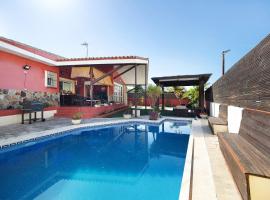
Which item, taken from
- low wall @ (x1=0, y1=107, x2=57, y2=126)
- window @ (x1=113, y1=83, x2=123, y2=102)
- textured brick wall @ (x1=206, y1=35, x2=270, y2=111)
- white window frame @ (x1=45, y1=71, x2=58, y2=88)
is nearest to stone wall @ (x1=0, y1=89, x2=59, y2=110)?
low wall @ (x1=0, y1=107, x2=57, y2=126)

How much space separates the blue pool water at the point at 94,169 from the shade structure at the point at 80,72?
29.6 feet

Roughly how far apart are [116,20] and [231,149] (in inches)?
641

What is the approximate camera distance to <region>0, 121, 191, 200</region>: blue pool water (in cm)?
450

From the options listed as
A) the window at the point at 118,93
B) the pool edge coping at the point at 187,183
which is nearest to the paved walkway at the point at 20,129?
the pool edge coping at the point at 187,183

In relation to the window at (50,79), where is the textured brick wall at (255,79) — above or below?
below

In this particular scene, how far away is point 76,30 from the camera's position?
19.9m

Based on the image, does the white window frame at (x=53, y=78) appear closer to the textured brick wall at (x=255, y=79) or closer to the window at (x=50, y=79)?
the window at (x=50, y=79)

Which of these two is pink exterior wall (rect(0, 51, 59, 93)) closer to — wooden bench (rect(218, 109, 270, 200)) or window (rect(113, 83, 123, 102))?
window (rect(113, 83, 123, 102))

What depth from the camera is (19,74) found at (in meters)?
13.1

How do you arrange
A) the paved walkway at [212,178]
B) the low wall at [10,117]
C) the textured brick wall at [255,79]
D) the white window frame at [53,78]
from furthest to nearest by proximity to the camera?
the white window frame at [53,78] < the low wall at [10,117] < the textured brick wall at [255,79] < the paved walkway at [212,178]

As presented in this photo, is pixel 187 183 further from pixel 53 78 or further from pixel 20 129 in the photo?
pixel 53 78

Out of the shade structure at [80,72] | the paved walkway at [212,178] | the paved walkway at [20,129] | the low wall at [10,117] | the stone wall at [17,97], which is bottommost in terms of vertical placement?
the paved walkway at [212,178]

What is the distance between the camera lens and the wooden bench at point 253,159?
279 cm

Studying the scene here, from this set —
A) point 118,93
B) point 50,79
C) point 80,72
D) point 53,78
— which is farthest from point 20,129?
point 118,93
